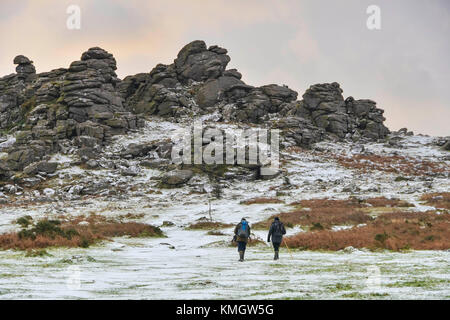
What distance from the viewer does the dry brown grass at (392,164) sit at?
70688 mm

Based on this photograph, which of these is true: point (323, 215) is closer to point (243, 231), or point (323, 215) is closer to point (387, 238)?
point (387, 238)

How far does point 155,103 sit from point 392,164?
193 ft

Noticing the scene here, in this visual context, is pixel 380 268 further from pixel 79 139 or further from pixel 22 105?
pixel 22 105

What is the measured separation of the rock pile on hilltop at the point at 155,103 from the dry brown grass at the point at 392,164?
562 inches

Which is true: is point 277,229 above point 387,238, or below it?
above

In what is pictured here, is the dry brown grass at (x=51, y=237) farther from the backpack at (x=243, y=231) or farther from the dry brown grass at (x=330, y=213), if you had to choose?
the dry brown grass at (x=330, y=213)

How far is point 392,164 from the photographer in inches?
2982

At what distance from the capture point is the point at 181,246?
2627 cm

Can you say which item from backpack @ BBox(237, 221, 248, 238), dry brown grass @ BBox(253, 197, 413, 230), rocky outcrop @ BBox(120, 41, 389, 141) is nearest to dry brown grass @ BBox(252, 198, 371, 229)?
dry brown grass @ BBox(253, 197, 413, 230)

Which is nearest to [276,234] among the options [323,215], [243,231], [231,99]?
[243,231]

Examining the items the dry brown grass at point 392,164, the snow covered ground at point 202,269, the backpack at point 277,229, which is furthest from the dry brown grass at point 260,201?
the backpack at point 277,229
